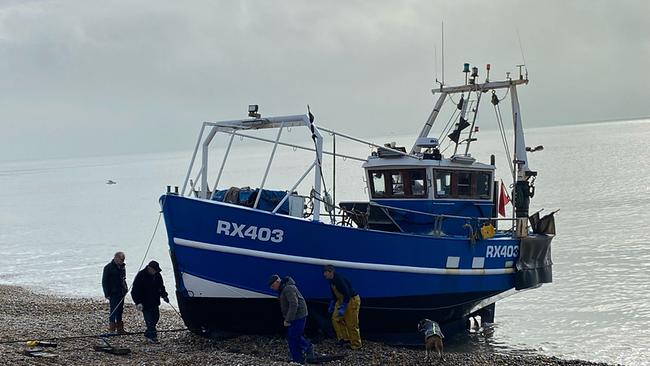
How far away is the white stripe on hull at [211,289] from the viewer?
1257 cm

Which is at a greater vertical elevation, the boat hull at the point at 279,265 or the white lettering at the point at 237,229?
the white lettering at the point at 237,229

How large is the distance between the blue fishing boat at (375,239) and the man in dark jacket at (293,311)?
55.0 inches

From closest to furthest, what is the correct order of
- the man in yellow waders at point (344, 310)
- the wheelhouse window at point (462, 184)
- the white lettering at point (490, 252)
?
the man in yellow waders at point (344, 310)
the white lettering at point (490, 252)
the wheelhouse window at point (462, 184)

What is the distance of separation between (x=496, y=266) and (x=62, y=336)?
333 inches

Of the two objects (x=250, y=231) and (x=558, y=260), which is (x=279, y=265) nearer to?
(x=250, y=231)

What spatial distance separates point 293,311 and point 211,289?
6.91ft

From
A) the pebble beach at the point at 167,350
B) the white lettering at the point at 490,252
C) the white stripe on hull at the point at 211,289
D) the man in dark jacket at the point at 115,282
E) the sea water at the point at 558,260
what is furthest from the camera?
the sea water at the point at 558,260

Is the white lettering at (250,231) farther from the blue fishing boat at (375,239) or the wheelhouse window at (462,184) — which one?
the wheelhouse window at (462,184)

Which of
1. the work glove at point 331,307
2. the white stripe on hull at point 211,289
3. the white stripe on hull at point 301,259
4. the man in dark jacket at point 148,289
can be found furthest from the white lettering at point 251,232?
the work glove at point 331,307

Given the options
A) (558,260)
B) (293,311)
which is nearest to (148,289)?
(293,311)

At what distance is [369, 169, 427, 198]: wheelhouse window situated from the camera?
1523 centimetres

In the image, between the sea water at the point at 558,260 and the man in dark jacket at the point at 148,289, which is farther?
the sea water at the point at 558,260

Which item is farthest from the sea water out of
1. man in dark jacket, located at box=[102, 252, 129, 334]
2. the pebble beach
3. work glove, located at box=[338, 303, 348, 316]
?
man in dark jacket, located at box=[102, 252, 129, 334]

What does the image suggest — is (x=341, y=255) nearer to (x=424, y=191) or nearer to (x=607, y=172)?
(x=424, y=191)
